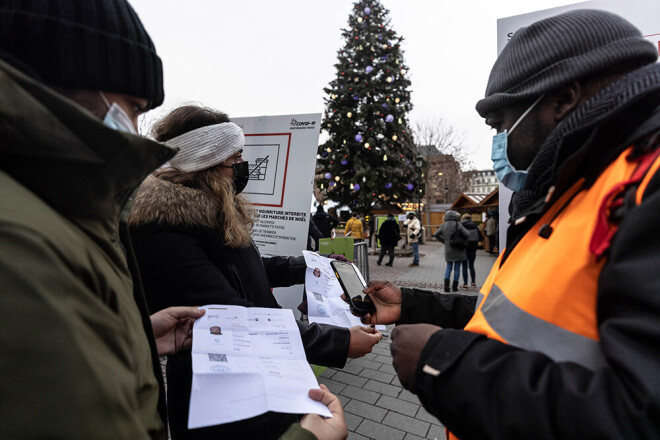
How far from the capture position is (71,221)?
2.41ft

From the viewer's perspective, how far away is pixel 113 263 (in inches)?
31.8

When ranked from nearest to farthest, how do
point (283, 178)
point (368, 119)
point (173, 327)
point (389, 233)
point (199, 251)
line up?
point (173, 327) → point (199, 251) → point (283, 178) → point (389, 233) → point (368, 119)

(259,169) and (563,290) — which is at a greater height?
(259,169)

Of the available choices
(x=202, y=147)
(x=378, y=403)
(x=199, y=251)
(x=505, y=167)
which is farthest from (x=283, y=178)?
(x=505, y=167)

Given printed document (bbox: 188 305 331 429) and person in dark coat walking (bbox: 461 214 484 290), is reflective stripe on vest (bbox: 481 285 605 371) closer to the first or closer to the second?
printed document (bbox: 188 305 331 429)

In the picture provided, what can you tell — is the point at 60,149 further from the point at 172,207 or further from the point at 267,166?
the point at 267,166

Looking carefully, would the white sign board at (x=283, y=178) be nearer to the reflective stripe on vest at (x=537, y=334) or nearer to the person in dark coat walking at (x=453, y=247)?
the reflective stripe on vest at (x=537, y=334)

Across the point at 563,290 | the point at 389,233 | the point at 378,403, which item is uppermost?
the point at 563,290

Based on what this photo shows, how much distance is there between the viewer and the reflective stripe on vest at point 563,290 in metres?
0.86

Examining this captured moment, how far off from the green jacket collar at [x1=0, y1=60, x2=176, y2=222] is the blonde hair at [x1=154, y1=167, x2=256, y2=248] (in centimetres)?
97

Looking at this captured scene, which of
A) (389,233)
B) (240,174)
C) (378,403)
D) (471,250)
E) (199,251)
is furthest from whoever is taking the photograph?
(389,233)

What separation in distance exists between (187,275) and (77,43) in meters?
0.95

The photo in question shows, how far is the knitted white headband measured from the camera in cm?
195

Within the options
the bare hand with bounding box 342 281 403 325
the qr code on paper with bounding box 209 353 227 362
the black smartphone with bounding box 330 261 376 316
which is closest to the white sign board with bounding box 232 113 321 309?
the black smartphone with bounding box 330 261 376 316
